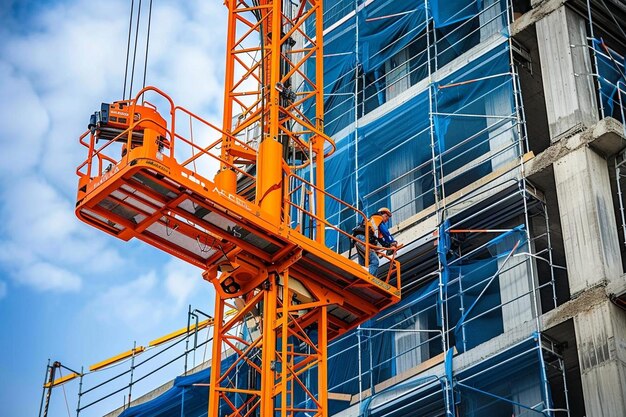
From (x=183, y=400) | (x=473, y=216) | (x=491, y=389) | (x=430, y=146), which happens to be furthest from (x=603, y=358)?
(x=183, y=400)

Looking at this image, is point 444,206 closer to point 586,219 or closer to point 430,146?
point 430,146

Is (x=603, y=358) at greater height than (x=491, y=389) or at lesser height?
lesser

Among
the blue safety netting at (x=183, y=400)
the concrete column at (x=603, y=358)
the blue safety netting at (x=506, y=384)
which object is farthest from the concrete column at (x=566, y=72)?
the blue safety netting at (x=183, y=400)

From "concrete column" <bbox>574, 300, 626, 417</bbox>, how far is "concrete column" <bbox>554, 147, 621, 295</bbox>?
0.75 m

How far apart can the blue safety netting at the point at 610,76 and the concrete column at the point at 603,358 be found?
235 inches

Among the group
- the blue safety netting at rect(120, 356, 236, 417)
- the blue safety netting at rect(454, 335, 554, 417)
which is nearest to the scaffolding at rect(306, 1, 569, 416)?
the blue safety netting at rect(454, 335, 554, 417)

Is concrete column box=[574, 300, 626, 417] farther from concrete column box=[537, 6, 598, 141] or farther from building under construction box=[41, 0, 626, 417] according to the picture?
concrete column box=[537, 6, 598, 141]

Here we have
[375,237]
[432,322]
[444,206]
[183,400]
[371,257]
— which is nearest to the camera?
[371,257]

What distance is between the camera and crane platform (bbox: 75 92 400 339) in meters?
23.1

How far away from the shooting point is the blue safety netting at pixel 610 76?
28.4m

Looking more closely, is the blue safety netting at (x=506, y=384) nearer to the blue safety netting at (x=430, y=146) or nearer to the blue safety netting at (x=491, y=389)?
the blue safety netting at (x=491, y=389)

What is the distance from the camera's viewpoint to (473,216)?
27.8 meters

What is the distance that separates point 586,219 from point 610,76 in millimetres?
5371

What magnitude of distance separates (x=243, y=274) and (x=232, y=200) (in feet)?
7.45
